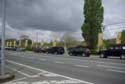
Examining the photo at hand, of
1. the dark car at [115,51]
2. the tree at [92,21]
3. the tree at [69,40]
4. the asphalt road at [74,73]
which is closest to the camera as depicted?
the asphalt road at [74,73]

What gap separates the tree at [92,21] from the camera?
200 feet

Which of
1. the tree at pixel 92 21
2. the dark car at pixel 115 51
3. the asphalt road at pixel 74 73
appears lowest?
the asphalt road at pixel 74 73

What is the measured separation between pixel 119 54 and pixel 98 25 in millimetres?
27224

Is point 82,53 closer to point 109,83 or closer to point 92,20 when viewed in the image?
point 92,20

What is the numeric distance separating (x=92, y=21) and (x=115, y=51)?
2621 centimetres

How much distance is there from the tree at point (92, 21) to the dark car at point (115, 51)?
854 inches

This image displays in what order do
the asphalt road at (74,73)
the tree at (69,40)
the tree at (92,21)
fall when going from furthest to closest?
the tree at (69,40) → the tree at (92,21) → the asphalt road at (74,73)

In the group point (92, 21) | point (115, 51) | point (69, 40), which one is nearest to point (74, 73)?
point (115, 51)

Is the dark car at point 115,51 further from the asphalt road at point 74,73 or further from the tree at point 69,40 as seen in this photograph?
the tree at point 69,40

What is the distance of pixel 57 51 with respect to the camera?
58062 millimetres

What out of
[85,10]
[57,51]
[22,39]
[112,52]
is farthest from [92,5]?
[22,39]

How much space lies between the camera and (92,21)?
203 ft

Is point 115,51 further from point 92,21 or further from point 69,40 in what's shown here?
point 69,40

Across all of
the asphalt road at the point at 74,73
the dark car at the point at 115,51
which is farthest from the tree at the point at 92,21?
the asphalt road at the point at 74,73
